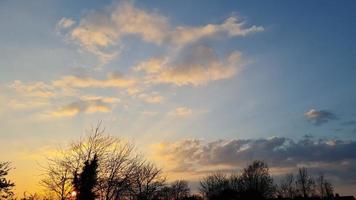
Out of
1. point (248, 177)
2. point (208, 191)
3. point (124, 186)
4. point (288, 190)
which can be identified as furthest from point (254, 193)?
point (124, 186)

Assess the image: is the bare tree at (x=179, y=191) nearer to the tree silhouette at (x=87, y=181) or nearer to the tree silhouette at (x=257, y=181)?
the tree silhouette at (x=257, y=181)

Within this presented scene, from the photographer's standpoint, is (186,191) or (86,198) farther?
(186,191)

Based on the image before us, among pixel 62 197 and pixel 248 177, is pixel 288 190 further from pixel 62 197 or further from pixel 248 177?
pixel 62 197

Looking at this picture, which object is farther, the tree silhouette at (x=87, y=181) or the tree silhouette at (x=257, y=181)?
the tree silhouette at (x=257, y=181)

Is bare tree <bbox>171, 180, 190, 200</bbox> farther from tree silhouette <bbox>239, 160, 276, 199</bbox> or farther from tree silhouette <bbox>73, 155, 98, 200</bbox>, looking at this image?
tree silhouette <bbox>73, 155, 98, 200</bbox>

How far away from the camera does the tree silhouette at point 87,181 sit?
3369 cm

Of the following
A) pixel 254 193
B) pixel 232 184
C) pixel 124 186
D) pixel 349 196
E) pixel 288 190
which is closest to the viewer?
pixel 124 186

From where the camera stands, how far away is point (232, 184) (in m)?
116

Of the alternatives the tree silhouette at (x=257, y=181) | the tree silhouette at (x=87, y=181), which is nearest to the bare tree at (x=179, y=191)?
the tree silhouette at (x=257, y=181)

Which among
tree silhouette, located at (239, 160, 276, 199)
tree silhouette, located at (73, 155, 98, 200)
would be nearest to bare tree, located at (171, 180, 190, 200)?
tree silhouette, located at (239, 160, 276, 199)

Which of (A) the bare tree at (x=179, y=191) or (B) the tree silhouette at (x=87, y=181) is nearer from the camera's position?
(B) the tree silhouette at (x=87, y=181)

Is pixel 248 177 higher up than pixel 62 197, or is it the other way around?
pixel 248 177

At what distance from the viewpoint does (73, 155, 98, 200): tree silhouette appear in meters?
33.7

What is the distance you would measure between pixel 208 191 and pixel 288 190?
91.2 ft
